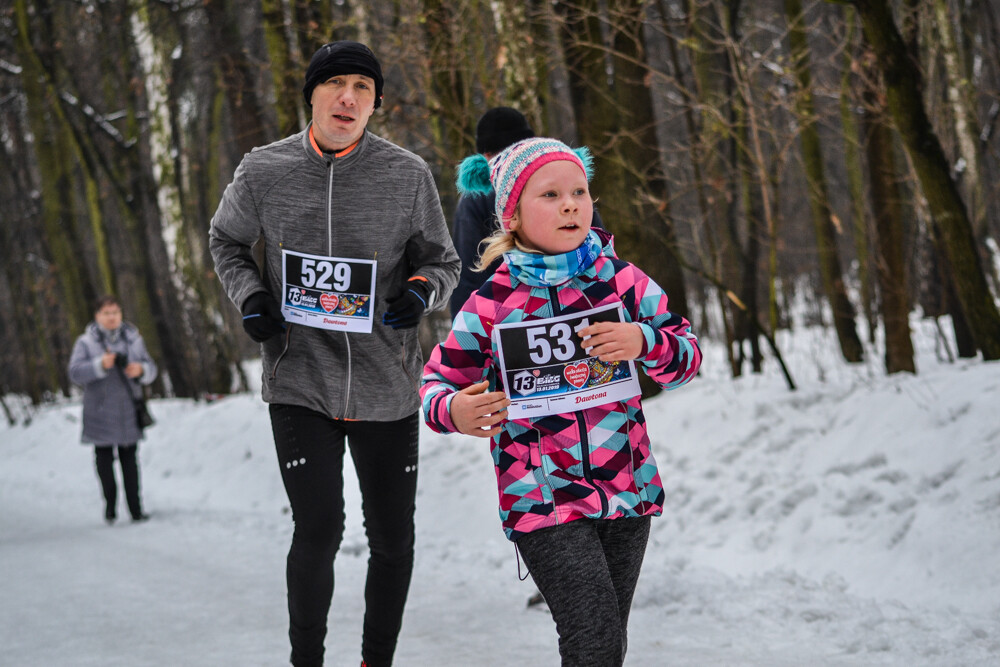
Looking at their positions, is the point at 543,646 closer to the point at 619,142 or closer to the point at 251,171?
the point at 251,171

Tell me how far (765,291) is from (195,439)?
11.9 m

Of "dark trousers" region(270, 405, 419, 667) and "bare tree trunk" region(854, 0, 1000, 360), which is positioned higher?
"bare tree trunk" region(854, 0, 1000, 360)

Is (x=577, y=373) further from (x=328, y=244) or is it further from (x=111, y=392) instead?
(x=111, y=392)

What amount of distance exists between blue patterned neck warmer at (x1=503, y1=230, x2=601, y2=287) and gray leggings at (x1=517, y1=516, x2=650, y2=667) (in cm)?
62

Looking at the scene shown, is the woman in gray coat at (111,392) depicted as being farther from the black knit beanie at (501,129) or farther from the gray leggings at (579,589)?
the gray leggings at (579,589)

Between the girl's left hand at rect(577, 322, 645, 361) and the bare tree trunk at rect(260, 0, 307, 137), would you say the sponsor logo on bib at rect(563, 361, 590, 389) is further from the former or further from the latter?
the bare tree trunk at rect(260, 0, 307, 137)

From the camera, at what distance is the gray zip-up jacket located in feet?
10.1

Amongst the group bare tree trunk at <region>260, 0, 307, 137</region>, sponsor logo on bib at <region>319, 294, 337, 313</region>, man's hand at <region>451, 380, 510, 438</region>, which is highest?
bare tree trunk at <region>260, 0, 307, 137</region>

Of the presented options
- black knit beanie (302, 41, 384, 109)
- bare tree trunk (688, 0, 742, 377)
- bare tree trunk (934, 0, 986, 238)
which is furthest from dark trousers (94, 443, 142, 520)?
bare tree trunk (934, 0, 986, 238)

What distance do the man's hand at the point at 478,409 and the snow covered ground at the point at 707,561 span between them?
76.4 inches

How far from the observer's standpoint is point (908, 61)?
5.88 metres

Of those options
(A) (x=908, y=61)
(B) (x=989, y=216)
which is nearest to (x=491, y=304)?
(A) (x=908, y=61)

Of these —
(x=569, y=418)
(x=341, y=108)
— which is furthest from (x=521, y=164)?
(x=341, y=108)

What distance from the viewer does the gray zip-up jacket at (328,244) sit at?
3.08 meters
